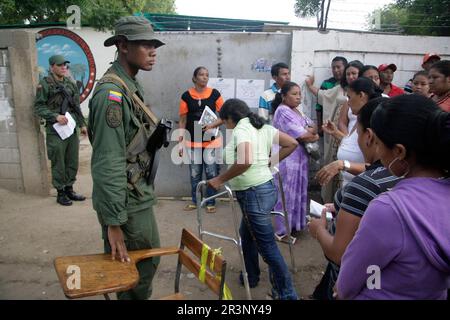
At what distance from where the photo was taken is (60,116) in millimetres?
4938

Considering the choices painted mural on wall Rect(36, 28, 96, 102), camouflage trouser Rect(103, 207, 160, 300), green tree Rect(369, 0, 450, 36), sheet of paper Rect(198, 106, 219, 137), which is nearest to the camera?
camouflage trouser Rect(103, 207, 160, 300)

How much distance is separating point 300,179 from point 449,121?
9.52 feet

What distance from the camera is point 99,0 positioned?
1180 cm

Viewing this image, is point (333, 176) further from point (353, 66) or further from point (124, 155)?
point (353, 66)

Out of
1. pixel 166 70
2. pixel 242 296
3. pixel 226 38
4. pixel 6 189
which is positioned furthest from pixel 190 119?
pixel 6 189

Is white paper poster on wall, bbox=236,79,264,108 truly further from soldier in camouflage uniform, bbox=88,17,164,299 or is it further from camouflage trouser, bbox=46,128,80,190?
soldier in camouflage uniform, bbox=88,17,164,299

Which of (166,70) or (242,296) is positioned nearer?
(242,296)

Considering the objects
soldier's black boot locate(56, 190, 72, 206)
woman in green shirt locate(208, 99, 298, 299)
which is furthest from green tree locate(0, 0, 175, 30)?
woman in green shirt locate(208, 99, 298, 299)

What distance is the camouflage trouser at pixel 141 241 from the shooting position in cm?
213

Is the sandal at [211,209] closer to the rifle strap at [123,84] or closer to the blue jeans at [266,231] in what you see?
the blue jeans at [266,231]

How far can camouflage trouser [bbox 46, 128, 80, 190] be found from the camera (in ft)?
16.6

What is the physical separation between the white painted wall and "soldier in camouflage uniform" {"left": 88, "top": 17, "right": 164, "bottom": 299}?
331 cm
